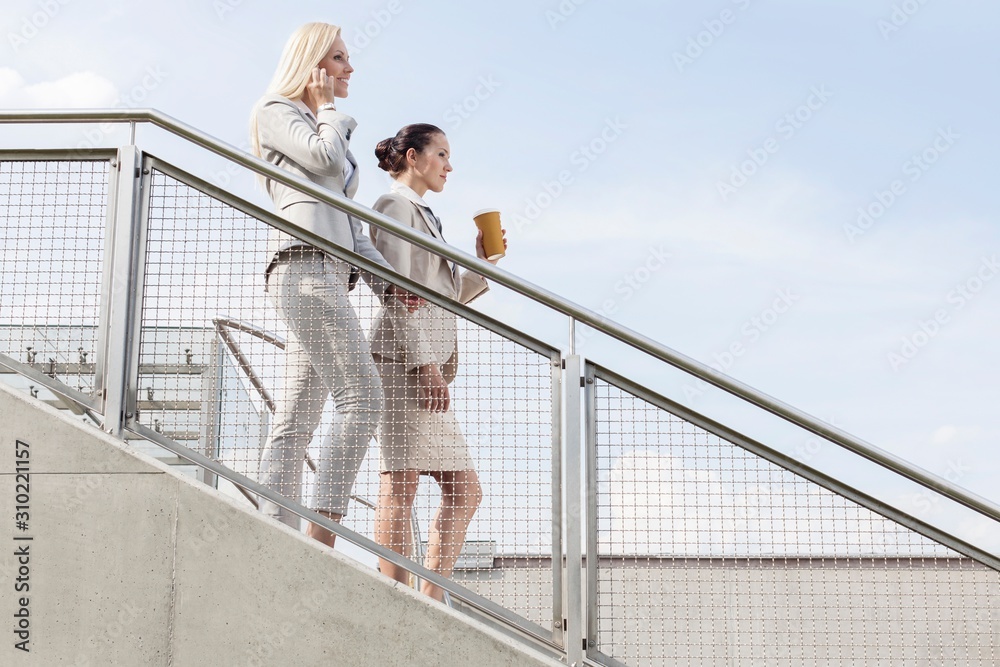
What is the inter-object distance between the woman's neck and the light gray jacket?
380 mm

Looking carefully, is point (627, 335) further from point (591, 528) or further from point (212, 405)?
point (212, 405)

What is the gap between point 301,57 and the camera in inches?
163

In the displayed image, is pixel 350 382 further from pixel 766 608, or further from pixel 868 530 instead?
pixel 868 530

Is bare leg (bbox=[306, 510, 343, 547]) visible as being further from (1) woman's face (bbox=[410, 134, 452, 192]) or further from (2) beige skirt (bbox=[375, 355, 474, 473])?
(1) woman's face (bbox=[410, 134, 452, 192])

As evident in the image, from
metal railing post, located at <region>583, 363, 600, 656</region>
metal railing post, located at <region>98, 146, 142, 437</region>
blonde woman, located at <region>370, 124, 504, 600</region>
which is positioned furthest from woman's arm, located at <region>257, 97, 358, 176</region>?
metal railing post, located at <region>583, 363, 600, 656</region>

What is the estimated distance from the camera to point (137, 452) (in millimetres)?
3525

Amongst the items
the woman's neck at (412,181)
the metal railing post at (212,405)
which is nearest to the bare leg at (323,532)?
the metal railing post at (212,405)

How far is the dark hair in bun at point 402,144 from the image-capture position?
174 inches

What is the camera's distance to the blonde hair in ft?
13.4

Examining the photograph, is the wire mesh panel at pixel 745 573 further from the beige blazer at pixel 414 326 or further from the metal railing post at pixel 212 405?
the metal railing post at pixel 212 405

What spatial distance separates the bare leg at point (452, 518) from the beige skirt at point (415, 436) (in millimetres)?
46

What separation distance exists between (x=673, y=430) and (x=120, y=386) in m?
1.85

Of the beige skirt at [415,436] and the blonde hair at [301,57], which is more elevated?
the blonde hair at [301,57]

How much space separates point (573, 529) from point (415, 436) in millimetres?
610
